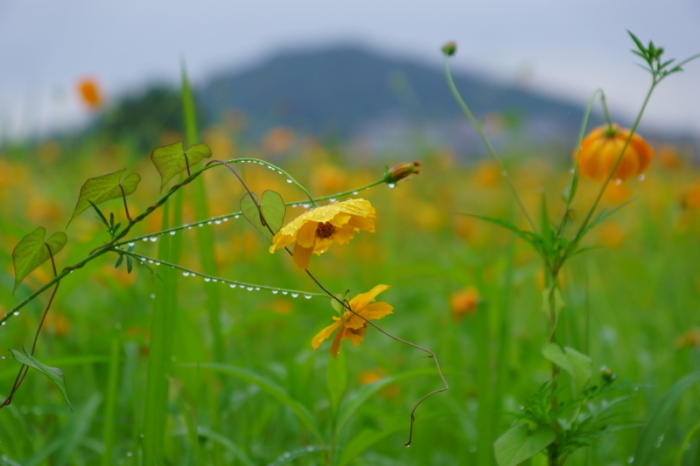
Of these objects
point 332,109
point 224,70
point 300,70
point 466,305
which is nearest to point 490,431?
point 466,305

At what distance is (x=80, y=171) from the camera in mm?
2760

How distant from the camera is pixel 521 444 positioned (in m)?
0.54

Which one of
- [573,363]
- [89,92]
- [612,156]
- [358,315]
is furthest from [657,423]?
[89,92]

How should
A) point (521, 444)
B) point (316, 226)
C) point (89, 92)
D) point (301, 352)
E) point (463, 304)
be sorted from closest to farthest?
point (316, 226), point (521, 444), point (463, 304), point (301, 352), point (89, 92)

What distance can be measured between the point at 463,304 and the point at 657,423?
1.64ft

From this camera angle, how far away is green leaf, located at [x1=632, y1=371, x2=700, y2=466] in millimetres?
641

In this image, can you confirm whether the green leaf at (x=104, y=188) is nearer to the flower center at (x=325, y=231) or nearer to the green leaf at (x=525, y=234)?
the flower center at (x=325, y=231)

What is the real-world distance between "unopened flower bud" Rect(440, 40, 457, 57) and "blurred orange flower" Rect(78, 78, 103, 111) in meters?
1.86

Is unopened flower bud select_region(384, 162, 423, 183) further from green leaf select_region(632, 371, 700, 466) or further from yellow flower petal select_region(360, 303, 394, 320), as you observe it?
green leaf select_region(632, 371, 700, 466)

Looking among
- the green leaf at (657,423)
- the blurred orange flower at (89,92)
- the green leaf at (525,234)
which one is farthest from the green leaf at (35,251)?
the blurred orange flower at (89,92)

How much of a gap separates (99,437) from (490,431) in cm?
70

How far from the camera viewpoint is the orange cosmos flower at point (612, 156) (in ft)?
2.19

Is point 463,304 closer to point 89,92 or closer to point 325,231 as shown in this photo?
point 325,231

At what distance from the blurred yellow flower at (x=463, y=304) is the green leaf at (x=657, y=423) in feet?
1.55
